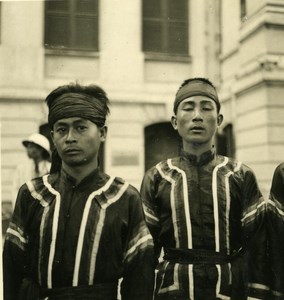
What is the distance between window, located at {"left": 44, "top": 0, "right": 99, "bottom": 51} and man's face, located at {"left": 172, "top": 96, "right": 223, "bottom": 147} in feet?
7.28

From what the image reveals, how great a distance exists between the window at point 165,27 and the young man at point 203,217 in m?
2.34

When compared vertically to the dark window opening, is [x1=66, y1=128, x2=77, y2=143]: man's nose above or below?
below

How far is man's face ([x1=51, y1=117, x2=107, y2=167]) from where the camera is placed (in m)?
1.23

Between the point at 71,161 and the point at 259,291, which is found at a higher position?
the point at 71,161

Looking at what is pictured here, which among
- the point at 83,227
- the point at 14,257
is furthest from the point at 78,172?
the point at 14,257

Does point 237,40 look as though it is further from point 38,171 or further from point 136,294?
point 136,294

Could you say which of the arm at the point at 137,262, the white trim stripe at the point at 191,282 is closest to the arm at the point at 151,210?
the white trim stripe at the point at 191,282

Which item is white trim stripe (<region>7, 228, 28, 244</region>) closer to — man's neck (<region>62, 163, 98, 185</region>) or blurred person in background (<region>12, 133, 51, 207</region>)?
man's neck (<region>62, 163, 98, 185</region>)

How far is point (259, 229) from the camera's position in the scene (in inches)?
57.4

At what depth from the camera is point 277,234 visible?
1.48 meters

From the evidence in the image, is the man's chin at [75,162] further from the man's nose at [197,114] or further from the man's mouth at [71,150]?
the man's nose at [197,114]

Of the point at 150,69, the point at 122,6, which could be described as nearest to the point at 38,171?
the point at 150,69

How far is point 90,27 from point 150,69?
596mm

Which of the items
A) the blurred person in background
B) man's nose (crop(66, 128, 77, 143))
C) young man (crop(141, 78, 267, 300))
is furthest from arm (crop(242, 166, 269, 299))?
the blurred person in background
